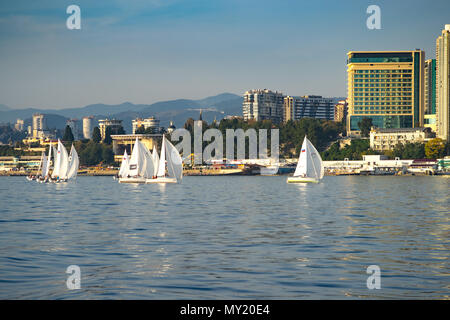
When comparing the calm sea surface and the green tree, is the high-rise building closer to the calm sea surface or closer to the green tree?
the green tree

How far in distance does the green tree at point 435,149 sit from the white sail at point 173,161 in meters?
104

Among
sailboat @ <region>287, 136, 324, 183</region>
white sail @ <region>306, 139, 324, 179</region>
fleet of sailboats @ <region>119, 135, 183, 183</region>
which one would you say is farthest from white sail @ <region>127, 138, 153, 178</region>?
white sail @ <region>306, 139, 324, 179</region>

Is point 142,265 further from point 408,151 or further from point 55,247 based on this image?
point 408,151

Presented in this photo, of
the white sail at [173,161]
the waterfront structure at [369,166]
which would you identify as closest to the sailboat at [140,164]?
the white sail at [173,161]

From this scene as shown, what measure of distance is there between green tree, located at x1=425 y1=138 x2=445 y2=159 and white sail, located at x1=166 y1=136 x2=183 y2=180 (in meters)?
104

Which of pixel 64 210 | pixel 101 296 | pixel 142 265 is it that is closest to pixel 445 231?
pixel 142 265

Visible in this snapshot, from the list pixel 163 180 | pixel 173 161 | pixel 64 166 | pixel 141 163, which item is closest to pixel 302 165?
pixel 173 161

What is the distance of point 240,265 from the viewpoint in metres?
20.4

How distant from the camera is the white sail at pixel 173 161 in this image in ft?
308

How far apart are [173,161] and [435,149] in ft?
356

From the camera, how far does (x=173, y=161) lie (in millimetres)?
96562

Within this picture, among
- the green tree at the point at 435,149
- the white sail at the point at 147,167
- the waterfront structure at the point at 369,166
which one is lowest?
the waterfront structure at the point at 369,166

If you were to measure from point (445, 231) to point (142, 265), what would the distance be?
1578 cm

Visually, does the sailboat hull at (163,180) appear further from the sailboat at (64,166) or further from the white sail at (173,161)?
the sailboat at (64,166)
